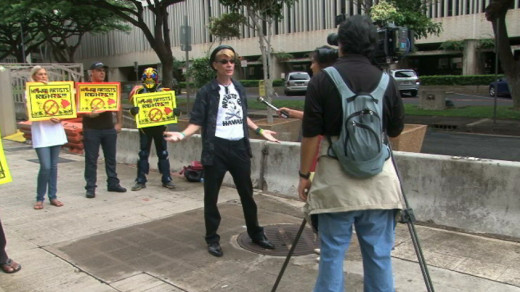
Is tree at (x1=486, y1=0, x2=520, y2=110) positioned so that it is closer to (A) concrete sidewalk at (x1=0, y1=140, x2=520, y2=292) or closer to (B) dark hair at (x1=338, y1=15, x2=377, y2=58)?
(A) concrete sidewalk at (x1=0, y1=140, x2=520, y2=292)

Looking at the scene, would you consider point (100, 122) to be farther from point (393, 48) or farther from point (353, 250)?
point (393, 48)

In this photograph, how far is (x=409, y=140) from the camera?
742 cm

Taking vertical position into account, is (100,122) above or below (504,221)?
above

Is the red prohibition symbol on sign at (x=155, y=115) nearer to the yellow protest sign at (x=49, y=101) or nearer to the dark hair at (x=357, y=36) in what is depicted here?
the yellow protest sign at (x=49, y=101)

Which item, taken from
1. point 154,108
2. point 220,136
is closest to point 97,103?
point 154,108

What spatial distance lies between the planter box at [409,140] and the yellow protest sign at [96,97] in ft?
13.4

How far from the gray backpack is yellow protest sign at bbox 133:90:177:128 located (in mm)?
4623

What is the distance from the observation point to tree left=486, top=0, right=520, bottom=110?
597 inches

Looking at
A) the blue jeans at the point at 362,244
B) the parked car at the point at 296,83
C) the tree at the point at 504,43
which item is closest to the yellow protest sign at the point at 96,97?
the blue jeans at the point at 362,244

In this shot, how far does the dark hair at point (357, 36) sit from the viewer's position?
278cm

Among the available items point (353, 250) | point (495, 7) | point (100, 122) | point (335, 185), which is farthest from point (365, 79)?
point (495, 7)

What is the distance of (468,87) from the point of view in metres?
32.8

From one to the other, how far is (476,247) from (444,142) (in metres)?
7.78

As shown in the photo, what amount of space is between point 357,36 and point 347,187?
0.86 m
